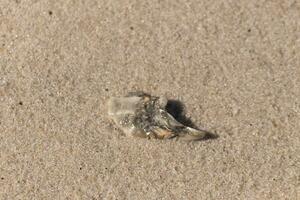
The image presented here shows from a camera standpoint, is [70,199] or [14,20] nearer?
[70,199]

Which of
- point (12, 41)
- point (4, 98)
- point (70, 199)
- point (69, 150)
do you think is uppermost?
point (12, 41)

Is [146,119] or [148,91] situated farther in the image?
[148,91]

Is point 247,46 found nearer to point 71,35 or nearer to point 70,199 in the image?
point 71,35

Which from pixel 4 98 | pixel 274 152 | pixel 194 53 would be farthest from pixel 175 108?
pixel 4 98
